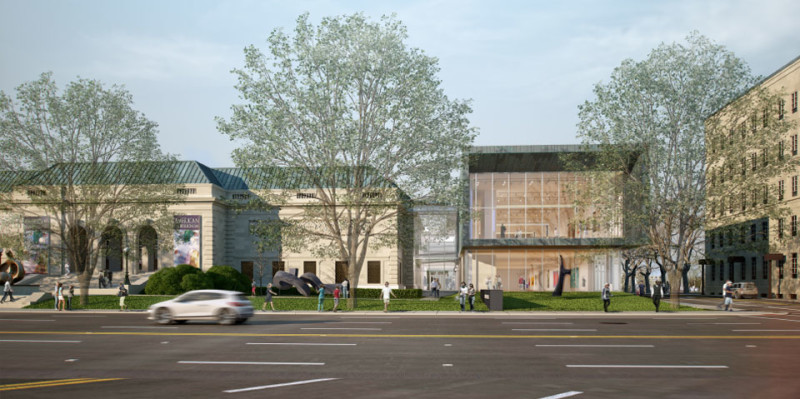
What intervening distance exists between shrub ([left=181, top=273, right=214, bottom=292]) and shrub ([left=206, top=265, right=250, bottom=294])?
126cm

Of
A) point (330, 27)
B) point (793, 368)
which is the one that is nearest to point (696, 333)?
point (793, 368)

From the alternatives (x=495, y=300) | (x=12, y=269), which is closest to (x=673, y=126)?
(x=495, y=300)

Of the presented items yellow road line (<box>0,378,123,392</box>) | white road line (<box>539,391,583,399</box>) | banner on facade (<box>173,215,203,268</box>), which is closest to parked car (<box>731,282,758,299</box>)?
banner on facade (<box>173,215,203,268</box>)

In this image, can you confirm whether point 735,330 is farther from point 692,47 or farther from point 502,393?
point 692,47

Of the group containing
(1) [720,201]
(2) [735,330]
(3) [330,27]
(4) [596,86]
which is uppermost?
(3) [330,27]

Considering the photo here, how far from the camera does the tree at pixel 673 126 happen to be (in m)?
38.8

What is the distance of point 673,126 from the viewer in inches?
1549

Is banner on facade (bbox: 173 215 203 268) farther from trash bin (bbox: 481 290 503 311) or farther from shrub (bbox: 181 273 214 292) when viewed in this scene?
trash bin (bbox: 481 290 503 311)

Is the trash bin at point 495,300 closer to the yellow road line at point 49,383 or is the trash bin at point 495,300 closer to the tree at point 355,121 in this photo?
the tree at point 355,121

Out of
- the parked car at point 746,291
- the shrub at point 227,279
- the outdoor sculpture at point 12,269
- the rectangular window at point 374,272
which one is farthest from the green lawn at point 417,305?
the rectangular window at point 374,272

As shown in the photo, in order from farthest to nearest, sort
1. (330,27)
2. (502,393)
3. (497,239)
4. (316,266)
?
(316,266) < (497,239) < (330,27) < (502,393)

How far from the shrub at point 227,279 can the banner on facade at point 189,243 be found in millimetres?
9492

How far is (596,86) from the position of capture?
4016cm

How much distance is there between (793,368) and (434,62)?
27338mm
